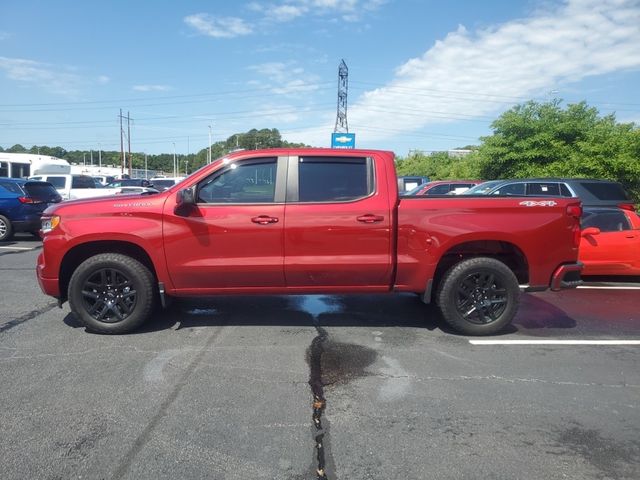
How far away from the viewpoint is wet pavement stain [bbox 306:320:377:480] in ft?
10.4

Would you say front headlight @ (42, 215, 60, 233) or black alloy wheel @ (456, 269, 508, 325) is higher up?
front headlight @ (42, 215, 60, 233)

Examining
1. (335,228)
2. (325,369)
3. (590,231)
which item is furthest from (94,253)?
(590,231)

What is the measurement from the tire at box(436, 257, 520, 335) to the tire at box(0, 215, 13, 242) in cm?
1177

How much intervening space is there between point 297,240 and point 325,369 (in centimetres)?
135

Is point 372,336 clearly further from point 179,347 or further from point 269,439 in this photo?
point 269,439

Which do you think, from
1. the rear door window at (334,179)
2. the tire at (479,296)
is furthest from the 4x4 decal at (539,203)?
the rear door window at (334,179)

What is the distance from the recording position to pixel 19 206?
12.9m

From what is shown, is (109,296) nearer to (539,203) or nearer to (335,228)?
(335,228)

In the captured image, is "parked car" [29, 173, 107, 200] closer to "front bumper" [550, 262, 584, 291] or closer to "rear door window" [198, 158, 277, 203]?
"rear door window" [198, 158, 277, 203]

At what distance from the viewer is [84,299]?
17.3 ft

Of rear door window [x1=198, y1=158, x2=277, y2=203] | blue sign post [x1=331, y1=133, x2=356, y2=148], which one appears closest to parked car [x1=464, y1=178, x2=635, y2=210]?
rear door window [x1=198, y1=158, x2=277, y2=203]

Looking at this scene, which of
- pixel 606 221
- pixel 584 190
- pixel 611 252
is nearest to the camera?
pixel 611 252

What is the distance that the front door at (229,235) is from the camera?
5.13 meters

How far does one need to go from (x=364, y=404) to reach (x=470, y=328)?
82.4 inches
